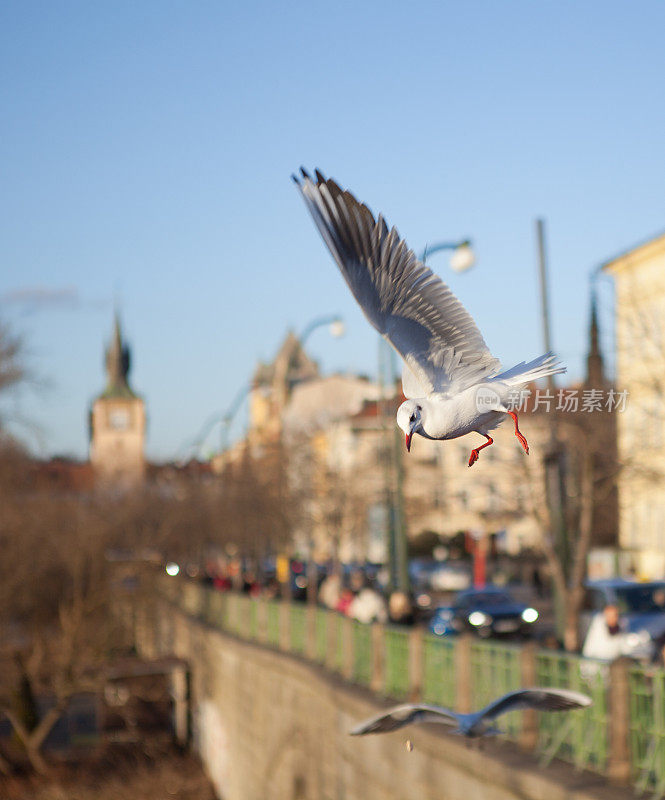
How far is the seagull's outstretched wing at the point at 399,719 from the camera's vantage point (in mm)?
3469

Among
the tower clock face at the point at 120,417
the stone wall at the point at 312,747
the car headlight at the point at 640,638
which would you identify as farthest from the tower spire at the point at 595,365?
the tower clock face at the point at 120,417

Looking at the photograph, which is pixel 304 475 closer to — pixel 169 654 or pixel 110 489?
pixel 110 489

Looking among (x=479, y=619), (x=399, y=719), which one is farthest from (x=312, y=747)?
(x=399, y=719)

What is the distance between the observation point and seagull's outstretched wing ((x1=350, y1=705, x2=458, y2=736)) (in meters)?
3.47

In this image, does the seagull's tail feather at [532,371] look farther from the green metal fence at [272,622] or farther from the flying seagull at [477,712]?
the green metal fence at [272,622]

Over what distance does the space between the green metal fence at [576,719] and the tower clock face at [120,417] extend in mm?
184816

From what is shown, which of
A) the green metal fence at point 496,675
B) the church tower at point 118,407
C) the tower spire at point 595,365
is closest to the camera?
the green metal fence at point 496,675

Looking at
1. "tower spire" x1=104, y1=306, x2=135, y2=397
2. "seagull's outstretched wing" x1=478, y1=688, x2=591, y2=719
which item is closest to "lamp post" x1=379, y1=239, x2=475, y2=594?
"seagull's outstretched wing" x1=478, y1=688, x2=591, y2=719

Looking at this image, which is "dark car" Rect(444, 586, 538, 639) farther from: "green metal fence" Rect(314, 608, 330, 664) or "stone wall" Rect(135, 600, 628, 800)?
"green metal fence" Rect(314, 608, 330, 664)

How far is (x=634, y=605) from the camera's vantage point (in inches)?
846

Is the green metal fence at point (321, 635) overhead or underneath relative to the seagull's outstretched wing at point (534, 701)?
underneath

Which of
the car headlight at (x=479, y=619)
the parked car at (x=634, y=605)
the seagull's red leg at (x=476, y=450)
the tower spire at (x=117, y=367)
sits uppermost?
the tower spire at (x=117, y=367)

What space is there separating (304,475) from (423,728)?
46.4m

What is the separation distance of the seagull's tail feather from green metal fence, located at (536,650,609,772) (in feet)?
30.4
